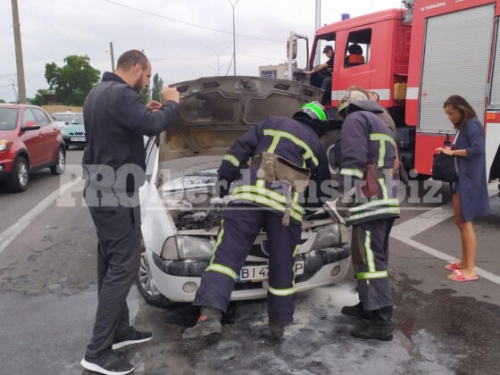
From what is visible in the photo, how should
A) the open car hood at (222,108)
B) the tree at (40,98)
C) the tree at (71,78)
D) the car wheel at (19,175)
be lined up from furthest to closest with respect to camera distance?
the tree at (40,98) < the tree at (71,78) < the car wheel at (19,175) < the open car hood at (222,108)

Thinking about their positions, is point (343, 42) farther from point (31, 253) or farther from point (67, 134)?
point (67, 134)

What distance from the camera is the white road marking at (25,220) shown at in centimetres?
568

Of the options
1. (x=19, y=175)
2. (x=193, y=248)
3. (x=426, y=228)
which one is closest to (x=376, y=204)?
(x=193, y=248)

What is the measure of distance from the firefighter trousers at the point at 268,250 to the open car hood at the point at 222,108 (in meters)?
1.57

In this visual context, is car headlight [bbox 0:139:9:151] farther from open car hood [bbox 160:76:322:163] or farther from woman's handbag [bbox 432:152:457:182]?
woman's handbag [bbox 432:152:457:182]

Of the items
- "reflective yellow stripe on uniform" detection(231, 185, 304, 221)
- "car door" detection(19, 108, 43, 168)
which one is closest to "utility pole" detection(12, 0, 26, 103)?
"car door" detection(19, 108, 43, 168)

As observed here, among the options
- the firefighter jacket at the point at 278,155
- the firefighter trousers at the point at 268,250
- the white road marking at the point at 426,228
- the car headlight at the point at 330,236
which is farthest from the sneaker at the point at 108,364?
the white road marking at the point at 426,228

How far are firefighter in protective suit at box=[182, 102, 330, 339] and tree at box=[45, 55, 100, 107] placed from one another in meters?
56.3

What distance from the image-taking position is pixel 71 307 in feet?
12.5

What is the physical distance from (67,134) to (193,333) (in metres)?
15.7

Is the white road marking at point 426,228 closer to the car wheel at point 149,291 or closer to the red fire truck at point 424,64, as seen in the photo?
the red fire truck at point 424,64

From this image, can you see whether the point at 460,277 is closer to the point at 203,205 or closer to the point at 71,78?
the point at 203,205

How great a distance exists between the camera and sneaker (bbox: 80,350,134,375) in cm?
282

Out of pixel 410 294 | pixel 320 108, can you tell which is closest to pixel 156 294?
pixel 320 108
